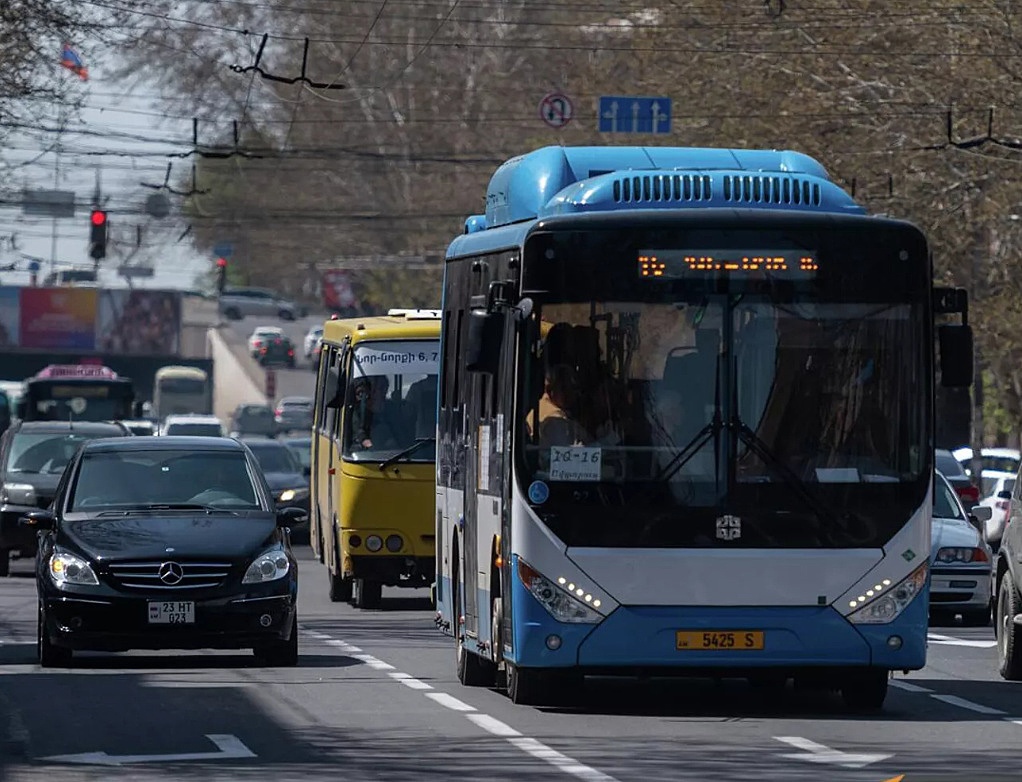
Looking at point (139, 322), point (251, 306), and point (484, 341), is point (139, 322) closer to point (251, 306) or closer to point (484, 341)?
point (251, 306)

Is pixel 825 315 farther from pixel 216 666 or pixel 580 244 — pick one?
pixel 216 666

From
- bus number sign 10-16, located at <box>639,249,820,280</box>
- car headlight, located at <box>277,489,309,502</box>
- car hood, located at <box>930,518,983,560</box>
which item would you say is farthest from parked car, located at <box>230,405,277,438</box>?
bus number sign 10-16, located at <box>639,249,820,280</box>

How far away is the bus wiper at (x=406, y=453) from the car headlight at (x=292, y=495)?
49.0 feet

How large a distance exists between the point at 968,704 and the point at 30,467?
65.4 ft

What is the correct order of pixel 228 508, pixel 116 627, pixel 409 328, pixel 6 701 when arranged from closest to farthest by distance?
pixel 6 701 < pixel 116 627 < pixel 228 508 < pixel 409 328

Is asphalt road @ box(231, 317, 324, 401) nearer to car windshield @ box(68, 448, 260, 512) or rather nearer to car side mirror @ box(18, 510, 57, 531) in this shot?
car windshield @ box(68, 448, 260, 512)

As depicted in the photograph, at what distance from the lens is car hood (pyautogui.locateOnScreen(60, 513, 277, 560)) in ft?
58.3

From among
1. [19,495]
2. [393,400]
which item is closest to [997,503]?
[393,400]

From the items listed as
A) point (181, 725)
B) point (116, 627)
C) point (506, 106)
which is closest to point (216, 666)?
point (116, 627)

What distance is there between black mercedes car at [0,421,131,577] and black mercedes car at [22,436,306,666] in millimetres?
13392

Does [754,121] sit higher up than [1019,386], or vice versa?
[754,121]

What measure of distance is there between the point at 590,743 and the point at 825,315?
2.91 m

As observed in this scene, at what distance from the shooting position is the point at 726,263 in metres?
14.9

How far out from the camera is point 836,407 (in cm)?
1473
